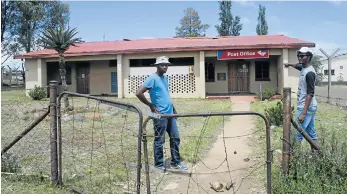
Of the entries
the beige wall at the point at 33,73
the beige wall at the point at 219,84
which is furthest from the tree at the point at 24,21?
the beige wall at the point at 219,84

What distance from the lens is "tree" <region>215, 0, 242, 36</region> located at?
46.6 meters

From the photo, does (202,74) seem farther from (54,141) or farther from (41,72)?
(54,141)

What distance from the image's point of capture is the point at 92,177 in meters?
5.16

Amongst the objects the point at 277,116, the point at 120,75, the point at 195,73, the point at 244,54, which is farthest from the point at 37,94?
the point at 277,116

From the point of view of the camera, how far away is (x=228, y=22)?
4662 cm

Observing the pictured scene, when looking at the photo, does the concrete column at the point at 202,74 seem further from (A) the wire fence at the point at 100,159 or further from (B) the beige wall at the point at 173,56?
(A) the wire fence at the point at 100,159

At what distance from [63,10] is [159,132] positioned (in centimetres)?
4205

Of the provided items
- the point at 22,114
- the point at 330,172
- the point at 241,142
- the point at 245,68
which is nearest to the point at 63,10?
the point at 245,68

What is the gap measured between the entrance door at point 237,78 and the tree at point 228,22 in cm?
2542

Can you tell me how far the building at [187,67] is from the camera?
19.1m

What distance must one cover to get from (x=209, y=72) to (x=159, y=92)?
17.3 meters

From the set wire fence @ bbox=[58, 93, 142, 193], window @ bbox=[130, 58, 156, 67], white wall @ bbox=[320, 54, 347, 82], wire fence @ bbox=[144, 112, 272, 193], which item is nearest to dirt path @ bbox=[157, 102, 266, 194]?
wire fence @ bbox=[144, 112, 272, 193]

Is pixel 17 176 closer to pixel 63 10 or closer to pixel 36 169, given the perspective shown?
pixel 36 169

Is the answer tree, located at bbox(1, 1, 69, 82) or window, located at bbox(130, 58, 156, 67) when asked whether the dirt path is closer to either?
window, located at bbox(130, 58, 156, 67)
